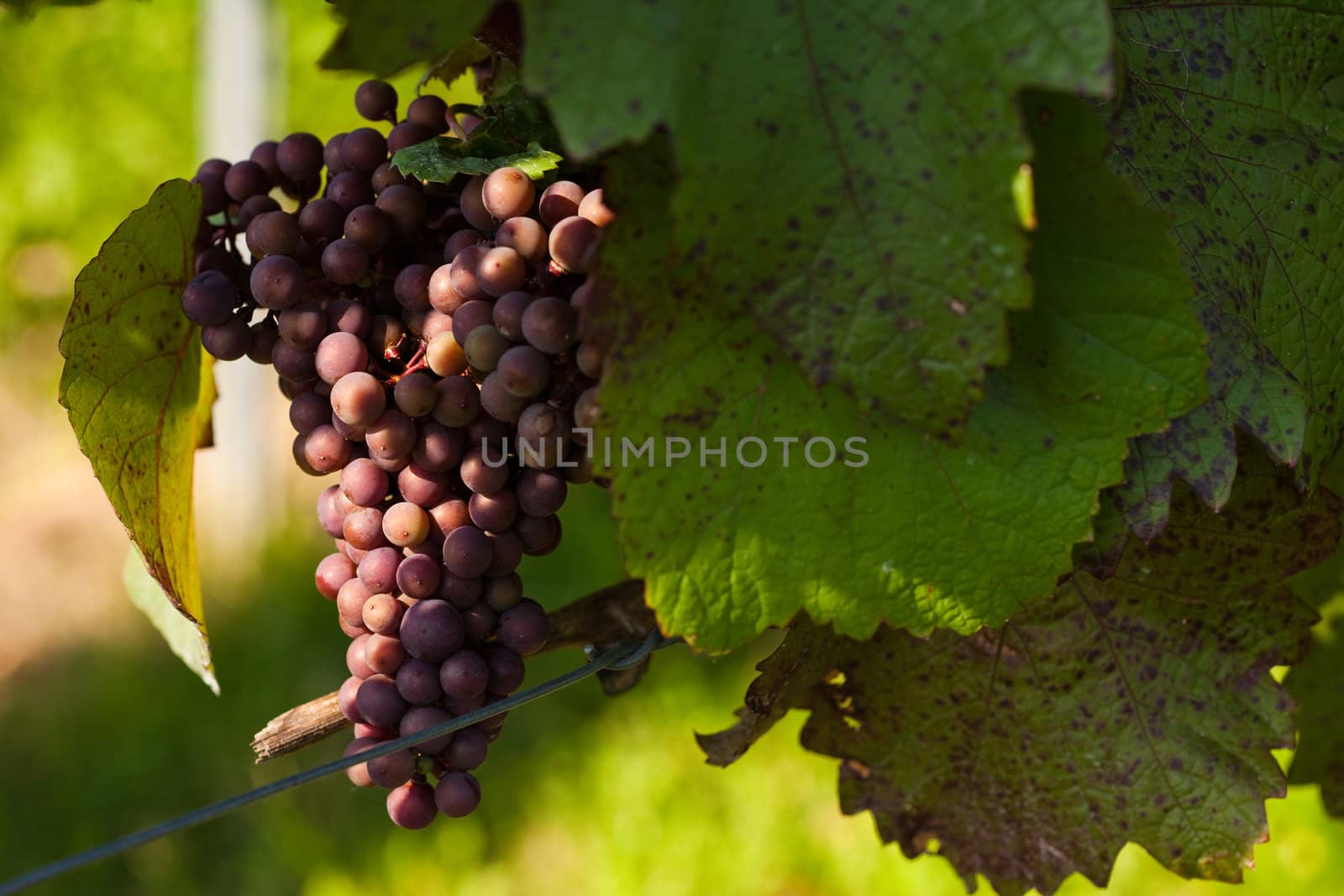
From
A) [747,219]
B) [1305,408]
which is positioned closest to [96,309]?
[747,219]

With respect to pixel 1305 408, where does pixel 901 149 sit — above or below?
above

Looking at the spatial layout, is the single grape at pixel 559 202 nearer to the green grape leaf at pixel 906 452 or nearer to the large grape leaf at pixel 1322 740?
the green grape leaf at pixel 906 452

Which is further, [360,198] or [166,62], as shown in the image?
[166,62]

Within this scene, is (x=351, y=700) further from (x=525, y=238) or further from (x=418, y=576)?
(x=525, y=238)

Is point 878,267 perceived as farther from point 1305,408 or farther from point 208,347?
point 208,347

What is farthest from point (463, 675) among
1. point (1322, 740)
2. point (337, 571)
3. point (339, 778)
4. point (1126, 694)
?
point (339, 778)

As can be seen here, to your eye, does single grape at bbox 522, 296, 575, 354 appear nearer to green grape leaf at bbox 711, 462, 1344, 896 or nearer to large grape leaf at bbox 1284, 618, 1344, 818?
green grape leaf at bbox 711, 462, 1344, 896

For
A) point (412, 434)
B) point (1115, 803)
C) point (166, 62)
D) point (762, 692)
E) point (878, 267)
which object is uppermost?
point (878, 267)

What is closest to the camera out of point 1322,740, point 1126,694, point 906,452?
point 906,452
